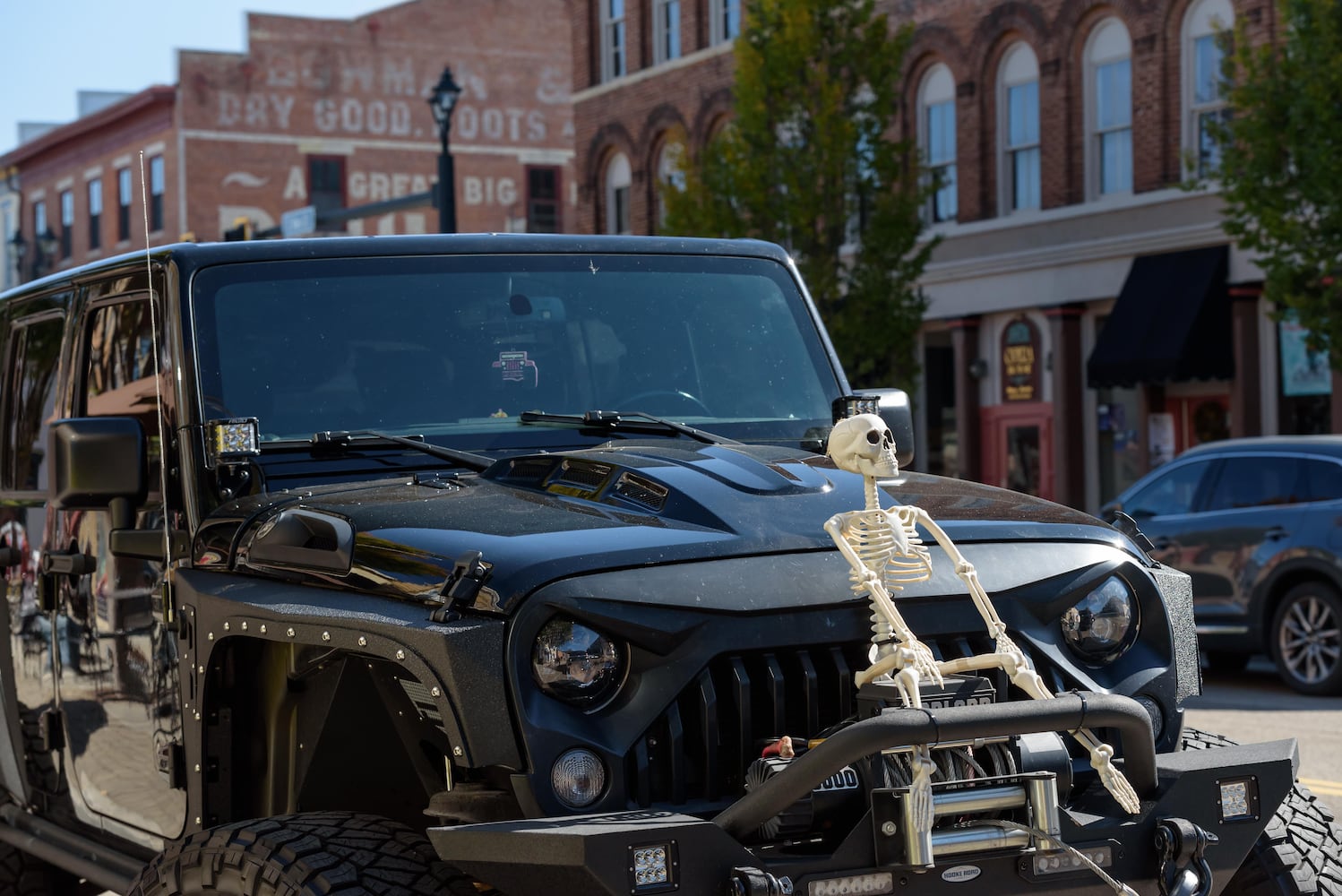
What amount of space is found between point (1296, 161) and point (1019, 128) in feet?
29.4

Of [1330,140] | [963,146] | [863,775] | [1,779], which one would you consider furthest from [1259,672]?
[963,146]

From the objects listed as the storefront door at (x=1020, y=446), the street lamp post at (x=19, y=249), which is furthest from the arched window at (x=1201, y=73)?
the street lamp post at (x=19, y=249)

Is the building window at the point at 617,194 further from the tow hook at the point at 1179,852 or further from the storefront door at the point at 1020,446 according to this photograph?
the tow hook at the point at 1179,852

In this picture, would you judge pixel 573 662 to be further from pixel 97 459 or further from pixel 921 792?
pixel 97 459

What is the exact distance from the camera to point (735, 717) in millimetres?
3568

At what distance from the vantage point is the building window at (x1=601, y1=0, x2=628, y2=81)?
3525 cm

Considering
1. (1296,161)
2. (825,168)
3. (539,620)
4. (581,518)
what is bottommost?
(539,620)

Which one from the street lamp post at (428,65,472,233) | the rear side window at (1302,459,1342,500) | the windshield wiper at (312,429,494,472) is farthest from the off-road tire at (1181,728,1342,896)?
the street lamp post at (428,65,472,233)

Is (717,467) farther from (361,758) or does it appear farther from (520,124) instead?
(520,124)

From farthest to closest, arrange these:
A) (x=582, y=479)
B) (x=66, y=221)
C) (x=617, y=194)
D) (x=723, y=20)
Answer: (x=66, y=221) → (x=617, y=194) → (x=723, y=20) → (x=582, y=479)

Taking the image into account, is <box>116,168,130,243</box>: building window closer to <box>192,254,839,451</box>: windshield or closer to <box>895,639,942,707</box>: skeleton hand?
<box>192,254,839,451</box>: windshield

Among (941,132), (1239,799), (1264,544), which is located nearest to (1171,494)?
(1264,544)

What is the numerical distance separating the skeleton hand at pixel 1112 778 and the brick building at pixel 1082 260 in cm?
1855

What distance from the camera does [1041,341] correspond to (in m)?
27.4
